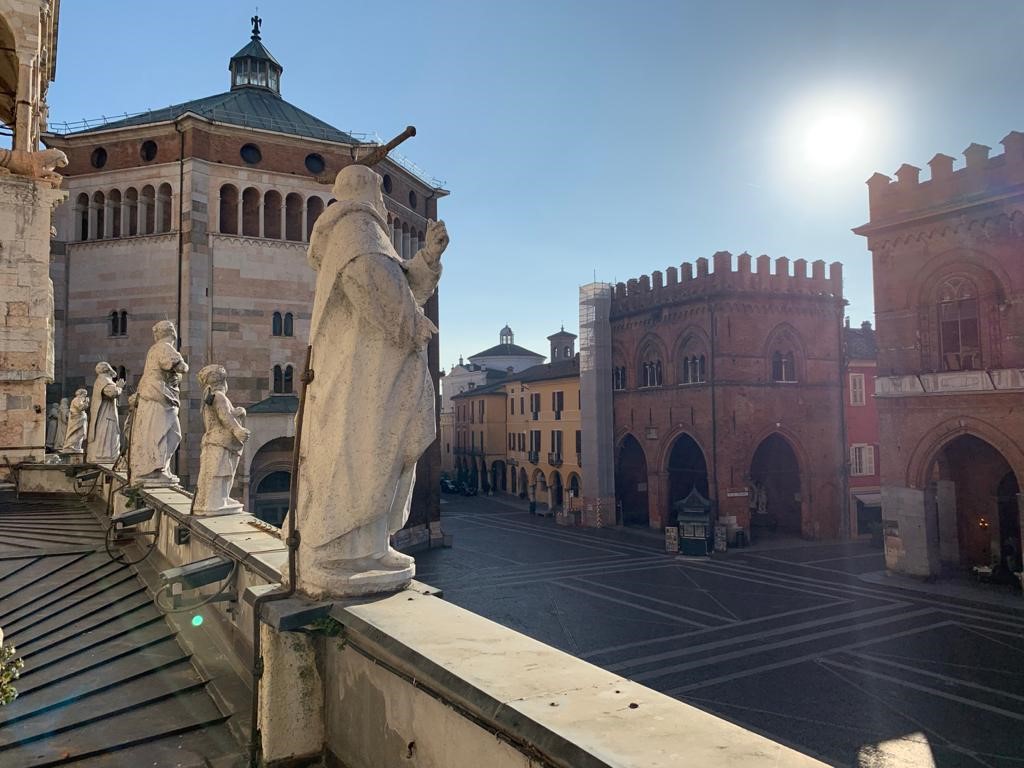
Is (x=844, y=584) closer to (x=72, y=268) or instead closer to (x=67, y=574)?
(x=67, y=574)

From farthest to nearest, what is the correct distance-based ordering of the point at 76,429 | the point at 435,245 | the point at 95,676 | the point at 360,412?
the point at 76,429 < the point at 95,676 < the point at 435,245 < the point at 360,412

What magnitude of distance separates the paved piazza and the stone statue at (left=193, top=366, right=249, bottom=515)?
28.9 feet

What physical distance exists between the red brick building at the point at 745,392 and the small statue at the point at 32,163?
80.3 feet

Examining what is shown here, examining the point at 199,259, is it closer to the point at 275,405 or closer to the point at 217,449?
the point at 275,405

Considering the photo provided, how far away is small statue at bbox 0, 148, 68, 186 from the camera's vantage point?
14.7 metres

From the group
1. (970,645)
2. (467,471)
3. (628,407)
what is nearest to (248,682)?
(970,645)

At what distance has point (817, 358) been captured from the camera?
106 ft

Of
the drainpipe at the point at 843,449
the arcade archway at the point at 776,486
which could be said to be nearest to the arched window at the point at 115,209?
the arcade archway at the point at 776,486

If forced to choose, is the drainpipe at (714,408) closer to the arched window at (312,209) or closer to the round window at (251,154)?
the arched window at (312,209)

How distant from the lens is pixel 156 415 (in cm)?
930

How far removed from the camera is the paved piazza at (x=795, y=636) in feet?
36.3

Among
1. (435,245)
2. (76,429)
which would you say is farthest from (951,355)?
(76,429)

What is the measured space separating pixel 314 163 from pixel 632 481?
22.0 meters

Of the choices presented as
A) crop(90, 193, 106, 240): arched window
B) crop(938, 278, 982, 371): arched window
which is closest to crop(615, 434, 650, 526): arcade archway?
crop(938, 278, 982, 371): arched window
